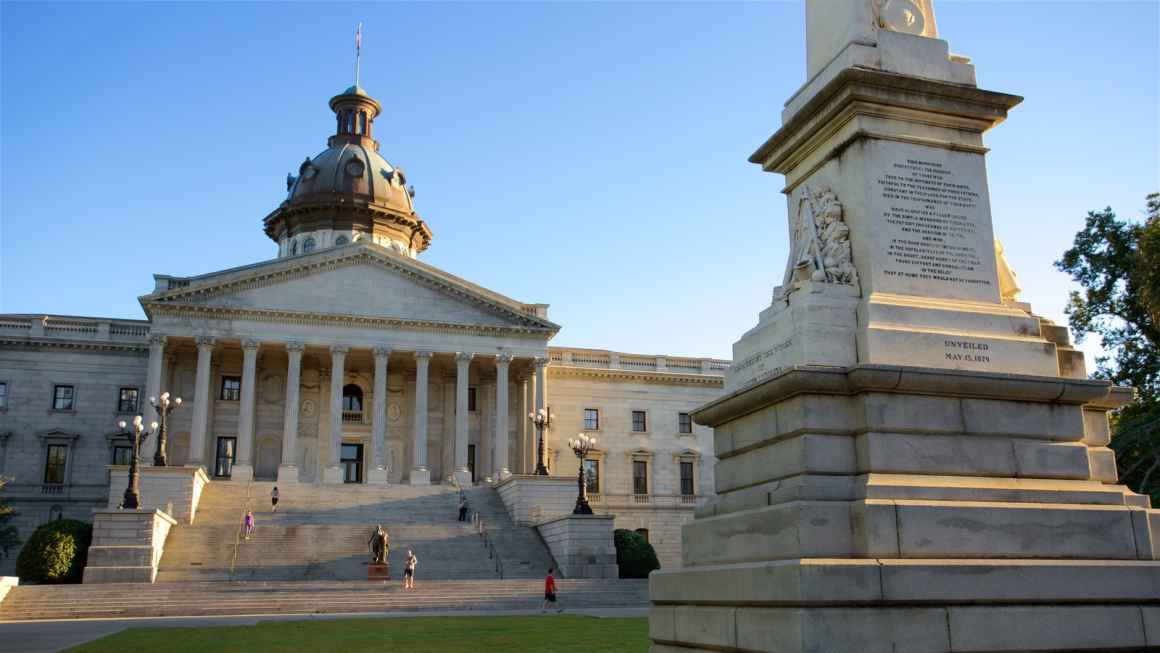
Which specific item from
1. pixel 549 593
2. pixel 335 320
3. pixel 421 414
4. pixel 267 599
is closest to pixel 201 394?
pixel 335 320

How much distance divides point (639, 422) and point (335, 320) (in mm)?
22296

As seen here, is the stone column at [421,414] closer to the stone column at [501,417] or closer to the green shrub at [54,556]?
the stone column at [501,417]

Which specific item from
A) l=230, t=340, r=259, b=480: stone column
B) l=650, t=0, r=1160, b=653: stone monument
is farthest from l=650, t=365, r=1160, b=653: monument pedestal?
l=230, t=340, r=259, b=480: stone column

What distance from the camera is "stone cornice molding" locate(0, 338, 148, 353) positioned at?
58125 millimetres

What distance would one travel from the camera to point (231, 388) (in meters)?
60.8

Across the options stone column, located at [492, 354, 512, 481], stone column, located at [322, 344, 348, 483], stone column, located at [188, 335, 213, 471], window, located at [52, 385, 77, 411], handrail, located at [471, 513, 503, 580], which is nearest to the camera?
handrail, located at [471, 513, 503, 580]

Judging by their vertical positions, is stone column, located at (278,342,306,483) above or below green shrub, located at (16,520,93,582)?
above

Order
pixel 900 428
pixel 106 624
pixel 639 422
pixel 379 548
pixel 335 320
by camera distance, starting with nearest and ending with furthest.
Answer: pixel 900 428 < pixel 106 624 < pixel 379 548 < pixel 335 320 < pixel 639 422

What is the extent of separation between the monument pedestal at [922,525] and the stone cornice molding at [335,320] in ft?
165

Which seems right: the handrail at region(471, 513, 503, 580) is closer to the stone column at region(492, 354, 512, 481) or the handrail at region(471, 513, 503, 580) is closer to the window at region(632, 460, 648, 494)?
the stone column at region(492, 354, 512, 481)

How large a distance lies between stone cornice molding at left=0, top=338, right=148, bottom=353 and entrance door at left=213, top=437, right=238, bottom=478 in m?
7.37

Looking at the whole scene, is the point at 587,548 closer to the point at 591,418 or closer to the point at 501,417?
the point at 501,417

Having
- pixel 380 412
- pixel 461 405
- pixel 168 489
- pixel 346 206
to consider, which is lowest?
pixel 168 489

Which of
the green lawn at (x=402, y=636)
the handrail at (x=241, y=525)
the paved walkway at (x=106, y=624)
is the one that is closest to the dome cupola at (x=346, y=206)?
the handrail at (x=241, y=525)
